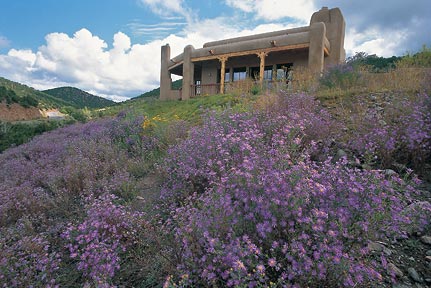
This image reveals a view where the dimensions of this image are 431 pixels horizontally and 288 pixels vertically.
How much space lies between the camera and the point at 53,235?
2.98 m

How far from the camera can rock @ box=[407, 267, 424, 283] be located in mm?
1924

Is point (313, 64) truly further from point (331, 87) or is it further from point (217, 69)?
point (217, 69)

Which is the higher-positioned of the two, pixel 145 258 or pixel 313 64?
pixel 313 64

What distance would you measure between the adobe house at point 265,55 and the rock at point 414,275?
10163 millimetres

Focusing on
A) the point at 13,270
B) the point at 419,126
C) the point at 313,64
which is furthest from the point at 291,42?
the point at 13,270

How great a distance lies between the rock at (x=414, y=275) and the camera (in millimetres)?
1924

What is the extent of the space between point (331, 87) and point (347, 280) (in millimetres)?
6780

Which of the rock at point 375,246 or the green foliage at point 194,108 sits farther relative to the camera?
the green foliage at point 194,108

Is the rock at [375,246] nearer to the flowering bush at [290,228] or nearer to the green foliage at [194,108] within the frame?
the flowering bush at [290,228]

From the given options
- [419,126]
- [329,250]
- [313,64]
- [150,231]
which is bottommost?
[150,231]

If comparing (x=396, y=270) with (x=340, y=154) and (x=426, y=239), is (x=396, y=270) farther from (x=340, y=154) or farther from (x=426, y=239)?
(x=340, y=154)

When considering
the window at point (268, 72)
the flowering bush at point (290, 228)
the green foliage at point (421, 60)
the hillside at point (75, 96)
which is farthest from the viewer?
the hillside at point (75, 96)

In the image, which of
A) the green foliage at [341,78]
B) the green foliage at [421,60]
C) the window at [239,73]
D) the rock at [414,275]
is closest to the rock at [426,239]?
the rock at [414,275]

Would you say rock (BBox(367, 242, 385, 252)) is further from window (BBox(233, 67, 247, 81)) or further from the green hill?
the green hill
